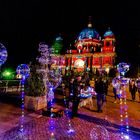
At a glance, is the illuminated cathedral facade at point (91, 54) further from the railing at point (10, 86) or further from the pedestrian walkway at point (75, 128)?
the pedestrian walkway at point (75, 128)

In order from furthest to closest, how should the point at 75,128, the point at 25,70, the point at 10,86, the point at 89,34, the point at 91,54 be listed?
the point at 89,34 < the point at 91,54 < the point at 10,86 < the point at 25,70 < the point at 75,128

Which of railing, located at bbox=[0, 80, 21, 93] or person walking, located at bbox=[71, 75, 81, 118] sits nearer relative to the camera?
person walking, located at bbox=[71, 75, 81, 118]

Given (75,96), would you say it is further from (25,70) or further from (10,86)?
(10,86)

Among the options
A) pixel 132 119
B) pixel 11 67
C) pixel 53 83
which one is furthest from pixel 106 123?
pixel 11 67

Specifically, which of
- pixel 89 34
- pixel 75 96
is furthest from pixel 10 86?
pixel 89 34

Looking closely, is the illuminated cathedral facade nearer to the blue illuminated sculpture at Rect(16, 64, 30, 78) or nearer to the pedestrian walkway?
the blue illuminated sculpture at Rect(16, 64, 30, 78)

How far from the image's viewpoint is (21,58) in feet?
152

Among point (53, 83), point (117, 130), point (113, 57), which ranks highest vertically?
point (113, 57)

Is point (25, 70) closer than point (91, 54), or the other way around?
point (25, 70)

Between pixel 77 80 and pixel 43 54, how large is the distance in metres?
2.23

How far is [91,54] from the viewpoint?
73.3 metres

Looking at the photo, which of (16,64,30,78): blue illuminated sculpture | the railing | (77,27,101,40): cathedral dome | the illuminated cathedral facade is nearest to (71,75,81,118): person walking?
(16,64,30,78): blue illuminated sculpture

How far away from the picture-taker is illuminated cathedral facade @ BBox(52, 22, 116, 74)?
226ft

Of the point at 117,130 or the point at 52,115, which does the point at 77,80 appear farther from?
the point at 117,130
